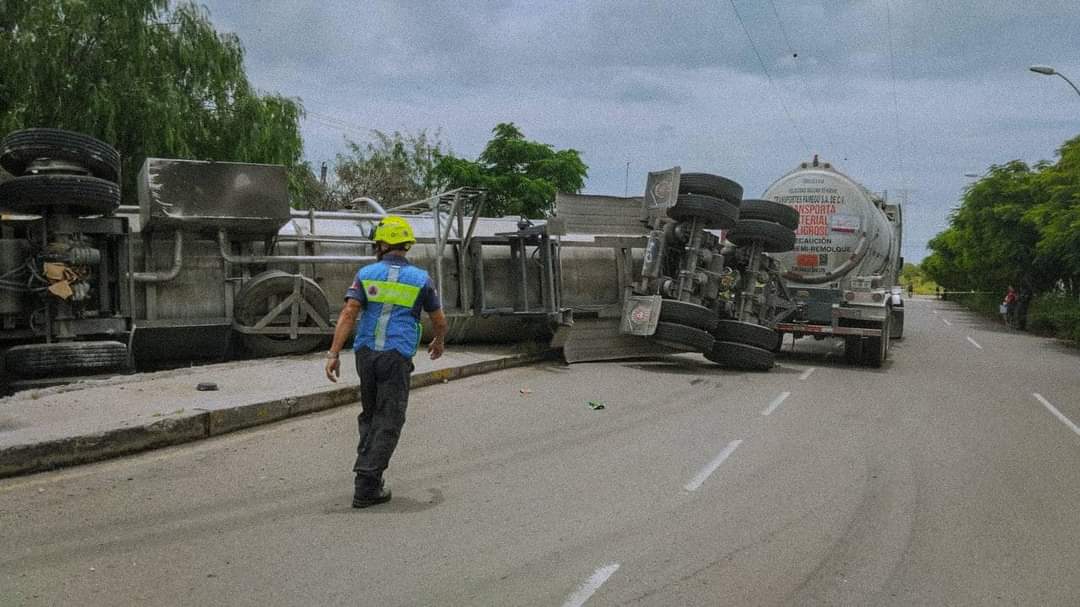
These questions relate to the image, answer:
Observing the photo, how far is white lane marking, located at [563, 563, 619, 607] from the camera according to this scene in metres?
3.96

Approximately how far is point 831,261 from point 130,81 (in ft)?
49.3

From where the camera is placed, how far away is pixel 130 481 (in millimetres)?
5801

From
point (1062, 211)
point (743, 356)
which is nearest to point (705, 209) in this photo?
point (743, 356)

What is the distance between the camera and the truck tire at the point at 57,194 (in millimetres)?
8297

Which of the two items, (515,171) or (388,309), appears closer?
(388,309)

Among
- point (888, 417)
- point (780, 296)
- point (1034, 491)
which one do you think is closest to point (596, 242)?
point (780, 296)

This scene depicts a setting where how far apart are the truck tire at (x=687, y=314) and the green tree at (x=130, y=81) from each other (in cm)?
1186

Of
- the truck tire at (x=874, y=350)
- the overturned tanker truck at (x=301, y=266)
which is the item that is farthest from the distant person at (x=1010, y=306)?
the overturned tanker truck at (x=301, y=266)

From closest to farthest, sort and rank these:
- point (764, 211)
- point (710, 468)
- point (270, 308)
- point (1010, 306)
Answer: point (710, 468) < point (270, 308) < point (764, 211) < point (1010, 306)

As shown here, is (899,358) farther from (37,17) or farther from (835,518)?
(37,17)

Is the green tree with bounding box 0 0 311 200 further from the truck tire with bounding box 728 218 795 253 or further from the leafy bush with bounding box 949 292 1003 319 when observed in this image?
the leafy bush with bounding box 949 292 1003 319

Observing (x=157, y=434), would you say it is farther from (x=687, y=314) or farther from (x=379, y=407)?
(x=687, y=314)

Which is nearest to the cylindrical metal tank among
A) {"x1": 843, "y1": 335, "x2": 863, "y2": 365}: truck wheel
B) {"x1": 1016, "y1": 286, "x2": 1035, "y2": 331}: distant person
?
{"x1": 843, "y1": 335, "x2": 863, "y2": 365}: truck wheel

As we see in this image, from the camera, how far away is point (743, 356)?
43.5ft
